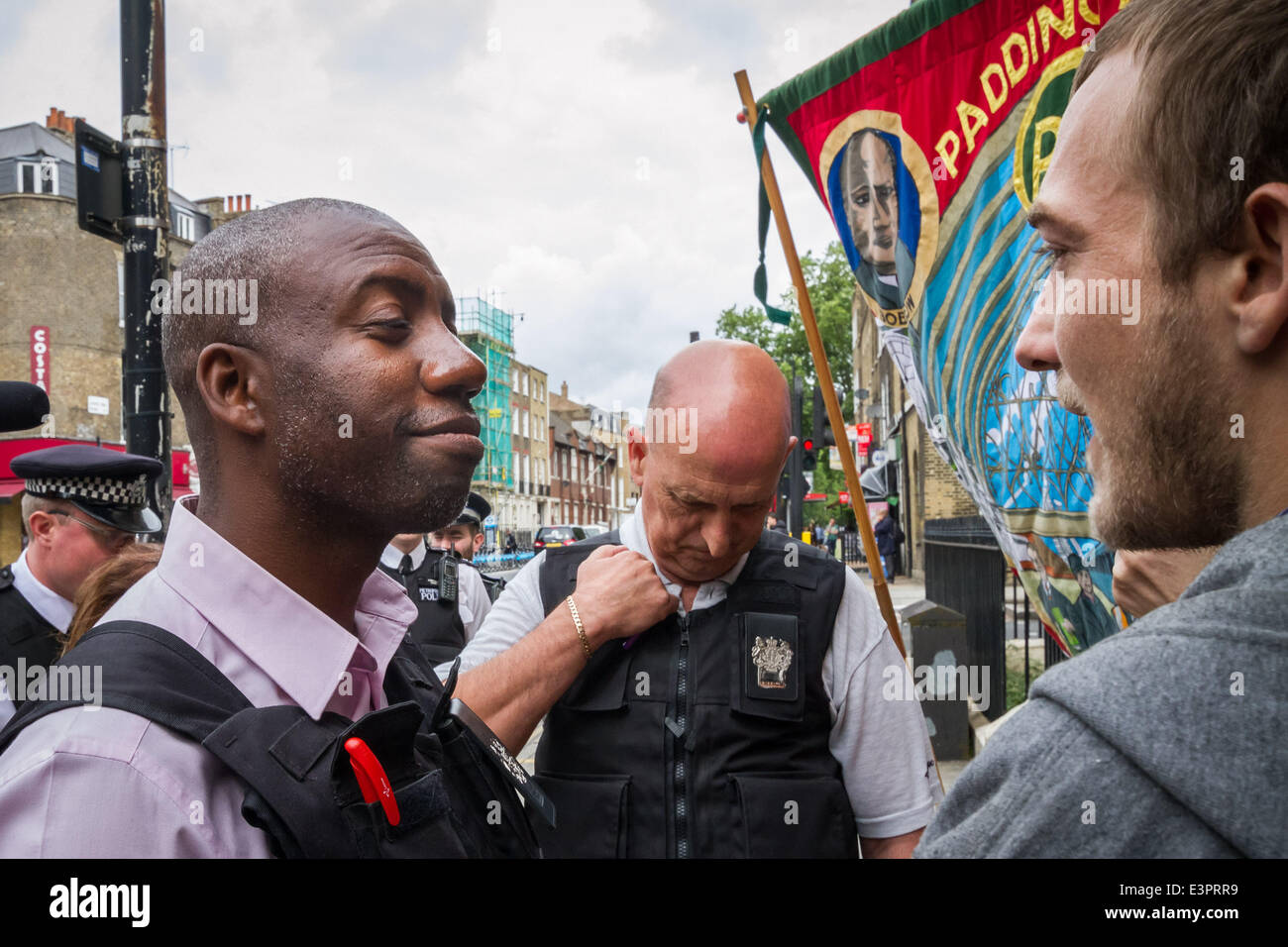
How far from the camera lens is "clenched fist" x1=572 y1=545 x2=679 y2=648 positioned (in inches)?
84.9

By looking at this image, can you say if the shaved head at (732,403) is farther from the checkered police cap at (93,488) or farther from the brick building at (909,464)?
the brick building at (909,464)

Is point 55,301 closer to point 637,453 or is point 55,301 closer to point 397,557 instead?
point 397,557

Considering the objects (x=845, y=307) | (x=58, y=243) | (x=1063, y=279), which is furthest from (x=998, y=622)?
(x=845, y=307)

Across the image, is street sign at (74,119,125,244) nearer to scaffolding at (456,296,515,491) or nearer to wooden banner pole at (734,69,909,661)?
wooden banner pole at (734,69,909,661)

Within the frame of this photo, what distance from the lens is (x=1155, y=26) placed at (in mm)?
1024

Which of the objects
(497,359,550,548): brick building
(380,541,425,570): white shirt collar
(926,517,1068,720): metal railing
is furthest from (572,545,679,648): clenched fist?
(497,359,550,548): brick building

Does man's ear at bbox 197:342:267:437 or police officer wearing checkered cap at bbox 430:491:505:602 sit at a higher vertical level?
man's ear at bbox 197:342:267:437

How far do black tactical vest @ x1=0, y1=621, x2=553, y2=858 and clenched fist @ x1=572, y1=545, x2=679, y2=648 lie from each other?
2.80 feet

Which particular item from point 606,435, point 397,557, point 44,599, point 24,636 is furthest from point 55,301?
point 606,435

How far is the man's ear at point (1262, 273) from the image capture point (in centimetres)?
89

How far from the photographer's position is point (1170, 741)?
2.45 ft

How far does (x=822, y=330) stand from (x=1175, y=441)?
43869mm

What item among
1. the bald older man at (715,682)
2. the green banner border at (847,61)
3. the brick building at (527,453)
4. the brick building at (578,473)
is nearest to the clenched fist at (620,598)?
the bald older man at (715,682)

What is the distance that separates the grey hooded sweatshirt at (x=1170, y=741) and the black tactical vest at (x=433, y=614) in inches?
178
